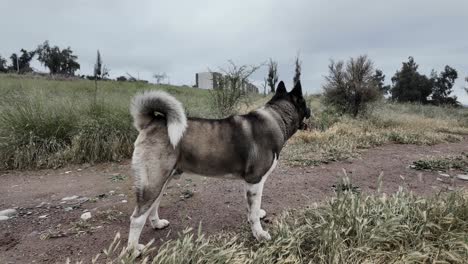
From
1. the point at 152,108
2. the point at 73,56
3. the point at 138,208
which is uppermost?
the point at 73,56

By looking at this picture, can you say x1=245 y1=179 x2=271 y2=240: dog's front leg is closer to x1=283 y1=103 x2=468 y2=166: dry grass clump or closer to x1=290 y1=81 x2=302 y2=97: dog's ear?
x1=290 y1=81 x2=302 y2=97: dog's ear

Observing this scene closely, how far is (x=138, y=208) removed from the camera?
2.26 m

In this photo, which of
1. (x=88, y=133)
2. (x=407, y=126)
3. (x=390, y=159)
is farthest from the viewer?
(x=407, y=126)

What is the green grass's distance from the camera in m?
2.08

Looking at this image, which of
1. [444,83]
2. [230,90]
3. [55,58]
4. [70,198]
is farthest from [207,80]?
Result: [55,58]

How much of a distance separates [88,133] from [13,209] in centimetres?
201

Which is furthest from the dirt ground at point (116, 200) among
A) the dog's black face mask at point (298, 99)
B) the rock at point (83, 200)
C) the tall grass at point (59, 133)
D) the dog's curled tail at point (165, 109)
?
the dog's black face mask at point (298, 99)

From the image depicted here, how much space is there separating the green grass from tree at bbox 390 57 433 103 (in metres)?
28.6

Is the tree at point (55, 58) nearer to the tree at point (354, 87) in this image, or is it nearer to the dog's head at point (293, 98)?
the tree at point (354, 87)

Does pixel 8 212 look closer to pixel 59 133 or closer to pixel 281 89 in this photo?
pixel 59 133

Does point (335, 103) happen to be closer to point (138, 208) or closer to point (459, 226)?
point (459, 226)

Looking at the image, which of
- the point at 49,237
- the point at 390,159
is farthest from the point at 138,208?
the point at 390,159

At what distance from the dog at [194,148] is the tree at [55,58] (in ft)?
150

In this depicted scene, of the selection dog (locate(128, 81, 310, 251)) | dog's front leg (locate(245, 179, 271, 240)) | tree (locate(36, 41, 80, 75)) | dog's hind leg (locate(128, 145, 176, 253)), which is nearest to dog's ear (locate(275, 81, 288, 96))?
dog (locate(128, 81, 310, 251))
